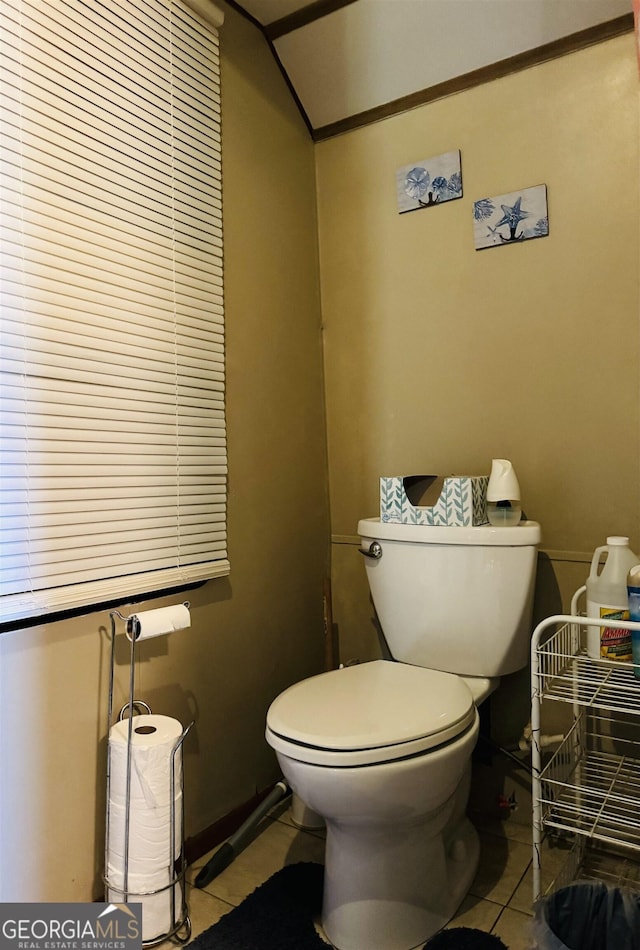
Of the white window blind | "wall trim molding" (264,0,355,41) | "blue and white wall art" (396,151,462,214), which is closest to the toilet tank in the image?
the white window blind

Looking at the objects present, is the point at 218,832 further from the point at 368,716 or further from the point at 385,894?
the point at 368,716

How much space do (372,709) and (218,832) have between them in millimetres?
659

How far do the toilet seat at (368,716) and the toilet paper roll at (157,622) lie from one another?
0.27m

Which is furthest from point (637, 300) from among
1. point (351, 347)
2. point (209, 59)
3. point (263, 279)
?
point (209, 59)

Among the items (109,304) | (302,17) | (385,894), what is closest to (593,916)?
(385,894)

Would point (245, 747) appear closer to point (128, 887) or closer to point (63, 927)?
point (128, 887)

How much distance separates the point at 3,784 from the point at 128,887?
0.33 meters

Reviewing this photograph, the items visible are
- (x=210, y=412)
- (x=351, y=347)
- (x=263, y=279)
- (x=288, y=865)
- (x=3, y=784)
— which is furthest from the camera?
(x=351, y=347)

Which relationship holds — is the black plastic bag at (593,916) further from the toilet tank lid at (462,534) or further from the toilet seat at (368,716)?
the toilet tank lid at (462,534)

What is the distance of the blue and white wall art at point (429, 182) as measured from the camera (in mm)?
1790

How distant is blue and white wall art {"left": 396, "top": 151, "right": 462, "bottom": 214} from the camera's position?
1790 millimetres

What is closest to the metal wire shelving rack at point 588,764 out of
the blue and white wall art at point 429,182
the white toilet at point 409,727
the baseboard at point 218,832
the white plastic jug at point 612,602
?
the white plastic jug at point 612,602

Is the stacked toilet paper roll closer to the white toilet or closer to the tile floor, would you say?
the tile floor

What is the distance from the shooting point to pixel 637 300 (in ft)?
5.10
